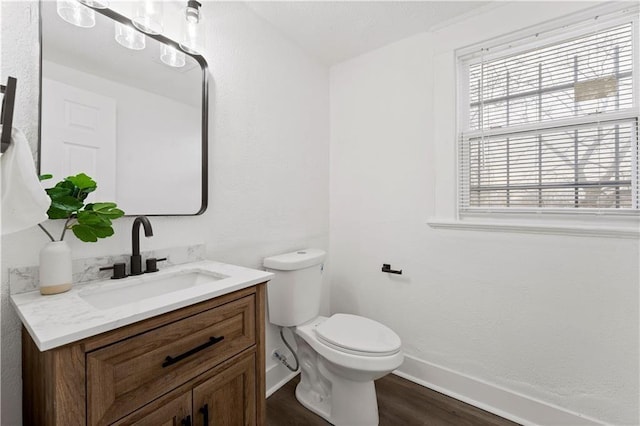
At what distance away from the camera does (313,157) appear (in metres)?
2.13

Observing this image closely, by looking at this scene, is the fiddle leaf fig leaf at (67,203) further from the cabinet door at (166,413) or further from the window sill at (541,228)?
the window sill at (541,228)

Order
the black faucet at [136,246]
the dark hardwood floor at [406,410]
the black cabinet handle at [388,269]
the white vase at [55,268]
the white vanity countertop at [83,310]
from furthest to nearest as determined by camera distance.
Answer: the black cabinet handle at [388,269], the dark hardwood floor at [406,410], the black faucet at [136,246], the white vase at [55,268], the white vanity countertop at [83,310]

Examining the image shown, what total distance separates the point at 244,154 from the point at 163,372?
1146mm

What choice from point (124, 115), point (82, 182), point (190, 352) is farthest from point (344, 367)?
point (124, 115)

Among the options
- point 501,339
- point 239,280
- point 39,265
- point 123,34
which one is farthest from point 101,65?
point 501,339

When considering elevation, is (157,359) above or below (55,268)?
below

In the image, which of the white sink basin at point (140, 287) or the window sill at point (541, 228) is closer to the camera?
the white sink basin at point (140, 287)

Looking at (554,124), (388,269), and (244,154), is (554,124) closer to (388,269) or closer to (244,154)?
(388,269)

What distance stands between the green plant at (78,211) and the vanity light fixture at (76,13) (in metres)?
0.59

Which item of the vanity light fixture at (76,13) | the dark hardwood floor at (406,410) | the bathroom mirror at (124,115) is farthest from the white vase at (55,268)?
the dark hardwood floor at (406,410)

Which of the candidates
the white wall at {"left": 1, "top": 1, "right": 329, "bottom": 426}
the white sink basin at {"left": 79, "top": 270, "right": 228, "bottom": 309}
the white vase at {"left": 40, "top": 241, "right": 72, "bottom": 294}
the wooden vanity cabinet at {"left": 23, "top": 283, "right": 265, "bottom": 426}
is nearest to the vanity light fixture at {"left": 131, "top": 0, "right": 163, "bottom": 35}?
the white wall at {"left": 1, "top": 1, "right": 329, "bottom": 426}

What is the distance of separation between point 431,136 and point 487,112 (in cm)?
34

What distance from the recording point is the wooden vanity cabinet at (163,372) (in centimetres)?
64

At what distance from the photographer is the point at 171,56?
1278 mm
